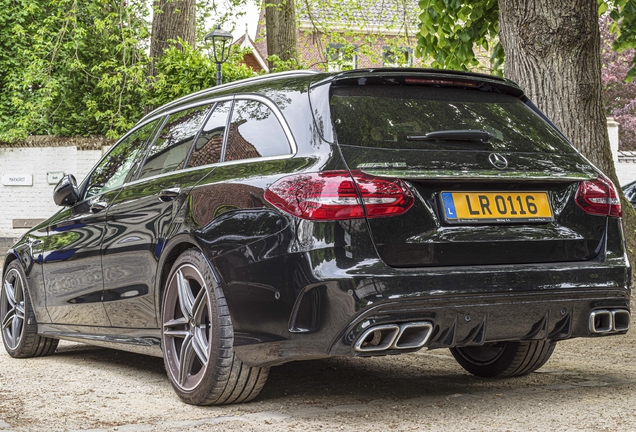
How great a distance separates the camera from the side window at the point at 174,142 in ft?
16.6

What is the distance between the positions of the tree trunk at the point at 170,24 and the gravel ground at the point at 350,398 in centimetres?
1151

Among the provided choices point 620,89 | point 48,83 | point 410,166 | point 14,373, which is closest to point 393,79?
point 410,166

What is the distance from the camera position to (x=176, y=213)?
469 centimetres

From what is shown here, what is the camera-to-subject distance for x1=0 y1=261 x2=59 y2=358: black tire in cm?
662

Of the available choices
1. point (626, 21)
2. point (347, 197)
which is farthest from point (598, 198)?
point (626, 21)

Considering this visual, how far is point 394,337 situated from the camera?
3789 millimetres

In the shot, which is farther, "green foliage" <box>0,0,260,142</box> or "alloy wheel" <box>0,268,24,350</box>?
"green foliage" <box>0,0,260,142</box>

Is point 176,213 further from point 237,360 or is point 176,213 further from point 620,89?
point 620,89

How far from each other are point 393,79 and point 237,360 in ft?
4.87

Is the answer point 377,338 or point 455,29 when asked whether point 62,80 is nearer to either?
point 455,29

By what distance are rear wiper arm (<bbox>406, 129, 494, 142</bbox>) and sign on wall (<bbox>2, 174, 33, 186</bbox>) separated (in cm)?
1917

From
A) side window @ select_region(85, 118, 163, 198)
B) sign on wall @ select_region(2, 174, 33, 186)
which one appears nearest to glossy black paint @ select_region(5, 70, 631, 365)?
side window @ select_region(85, 118, 163, 198)

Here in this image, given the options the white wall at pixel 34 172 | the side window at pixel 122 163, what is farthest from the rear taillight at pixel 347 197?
the white wall at pixel 34 172

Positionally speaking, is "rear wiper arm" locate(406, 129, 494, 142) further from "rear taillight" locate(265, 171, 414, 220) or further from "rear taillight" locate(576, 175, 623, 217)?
"rear taillight" locate(576, 175, 623, 217)
